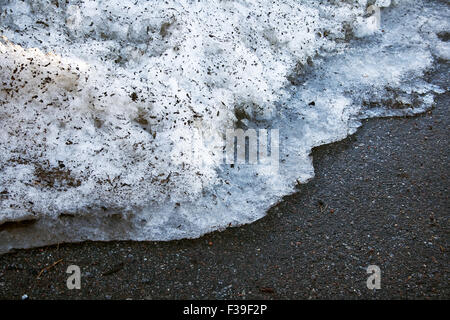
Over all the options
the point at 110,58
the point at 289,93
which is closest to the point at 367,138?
the point at 289,93

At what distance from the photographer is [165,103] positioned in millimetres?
3441

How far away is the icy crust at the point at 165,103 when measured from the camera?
9.74 feet

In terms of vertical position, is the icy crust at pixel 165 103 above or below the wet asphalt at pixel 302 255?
above

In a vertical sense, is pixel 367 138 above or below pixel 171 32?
below

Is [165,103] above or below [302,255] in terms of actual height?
above

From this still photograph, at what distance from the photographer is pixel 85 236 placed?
9.23 feet

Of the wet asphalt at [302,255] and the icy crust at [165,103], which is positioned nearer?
the wet asphalt at [302,255]

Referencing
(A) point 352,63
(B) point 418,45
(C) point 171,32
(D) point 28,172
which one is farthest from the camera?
(B) point 418,45

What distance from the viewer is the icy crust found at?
2.97 meters

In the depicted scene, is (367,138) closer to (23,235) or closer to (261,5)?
(261,5)

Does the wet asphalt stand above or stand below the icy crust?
below

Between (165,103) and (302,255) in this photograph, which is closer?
(302,255)

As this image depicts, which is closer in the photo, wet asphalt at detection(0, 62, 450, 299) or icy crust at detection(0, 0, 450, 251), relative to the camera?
wet asphalt at detection(0, 62, 450, 299)

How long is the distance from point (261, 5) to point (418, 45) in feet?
6.78
